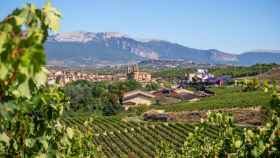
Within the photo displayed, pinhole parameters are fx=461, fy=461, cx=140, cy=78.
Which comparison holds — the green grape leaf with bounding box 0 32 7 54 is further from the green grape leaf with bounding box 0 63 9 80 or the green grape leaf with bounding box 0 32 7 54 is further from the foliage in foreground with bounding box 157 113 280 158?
the foliage in foreground with bounding box 157 113 280 158

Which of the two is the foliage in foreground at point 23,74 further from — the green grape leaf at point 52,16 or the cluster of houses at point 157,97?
the cluster of houses at point 157,97

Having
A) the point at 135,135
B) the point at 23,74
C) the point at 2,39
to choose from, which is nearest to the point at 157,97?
the point at 135,135

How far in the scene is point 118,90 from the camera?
9538cm

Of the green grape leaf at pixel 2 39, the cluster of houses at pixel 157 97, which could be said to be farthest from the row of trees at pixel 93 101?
the green grape leaf at pixel 2 39

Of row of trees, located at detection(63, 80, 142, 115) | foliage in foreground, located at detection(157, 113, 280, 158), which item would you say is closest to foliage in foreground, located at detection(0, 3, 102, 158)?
foliage in foreground, located at detection(157, 113, 280, 158)

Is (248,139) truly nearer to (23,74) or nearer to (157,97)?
(23,74)

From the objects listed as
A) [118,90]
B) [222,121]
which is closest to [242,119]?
[118,90]

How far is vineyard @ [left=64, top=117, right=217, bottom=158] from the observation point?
43.0m

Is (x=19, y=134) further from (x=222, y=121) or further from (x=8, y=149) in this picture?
(x=222, y=121)

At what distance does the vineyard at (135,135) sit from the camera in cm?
4303

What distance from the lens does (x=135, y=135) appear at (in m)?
52.1

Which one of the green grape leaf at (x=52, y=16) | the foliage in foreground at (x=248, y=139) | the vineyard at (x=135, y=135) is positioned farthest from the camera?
the vineyard at (x=135, y=135)

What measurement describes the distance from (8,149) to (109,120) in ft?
198

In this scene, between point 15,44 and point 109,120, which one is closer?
point 15,44
